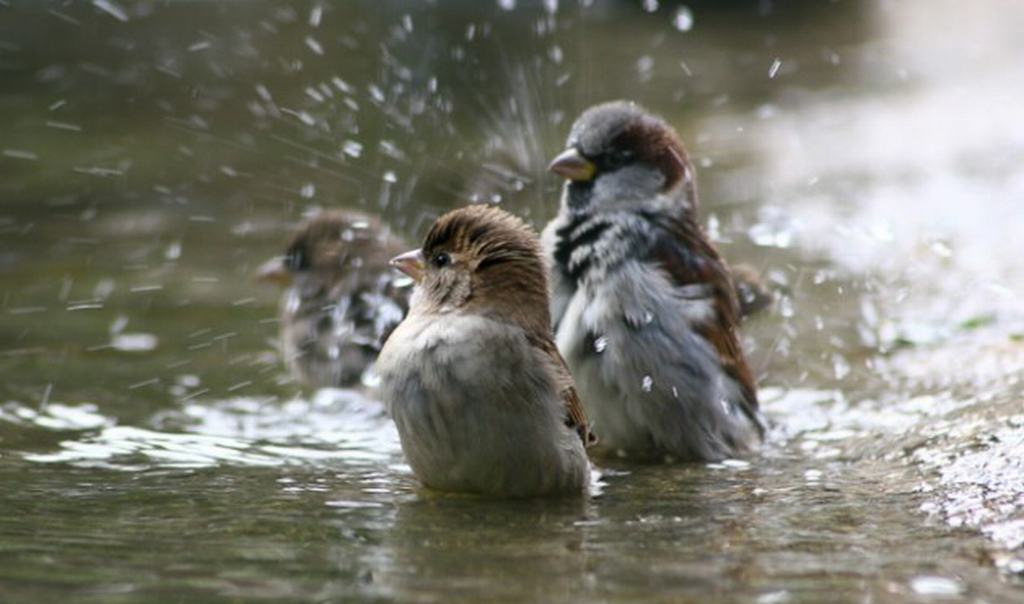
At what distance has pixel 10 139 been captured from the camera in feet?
32.1

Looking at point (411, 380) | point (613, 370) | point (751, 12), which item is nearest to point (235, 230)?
point (613, 370)

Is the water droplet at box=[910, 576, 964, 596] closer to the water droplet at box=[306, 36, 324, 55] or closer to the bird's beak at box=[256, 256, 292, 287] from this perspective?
the bird's beak at box=[256, 256, 292, 287]

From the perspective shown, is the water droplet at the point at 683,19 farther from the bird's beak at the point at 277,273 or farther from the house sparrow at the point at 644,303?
the house sparrow at the point at 644,303

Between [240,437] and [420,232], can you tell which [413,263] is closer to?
[240,437]

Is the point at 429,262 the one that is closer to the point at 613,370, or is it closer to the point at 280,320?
the point at 613,370

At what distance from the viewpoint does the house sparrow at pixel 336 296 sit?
618cm

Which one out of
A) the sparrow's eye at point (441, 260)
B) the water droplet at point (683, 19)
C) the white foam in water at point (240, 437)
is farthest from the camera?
the water droplet at point (683, 19)

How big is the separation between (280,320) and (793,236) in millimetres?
2630

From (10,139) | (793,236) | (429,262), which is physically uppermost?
(10,139)

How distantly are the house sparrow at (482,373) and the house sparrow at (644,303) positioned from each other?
0.60 meters

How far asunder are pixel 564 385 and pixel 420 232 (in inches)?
139

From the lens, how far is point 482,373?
4.18m

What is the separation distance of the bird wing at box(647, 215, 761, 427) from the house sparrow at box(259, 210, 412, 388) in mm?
1283

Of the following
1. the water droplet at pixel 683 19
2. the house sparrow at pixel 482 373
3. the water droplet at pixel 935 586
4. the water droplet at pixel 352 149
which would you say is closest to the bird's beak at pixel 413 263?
the house sparrow at pixel 482 373
